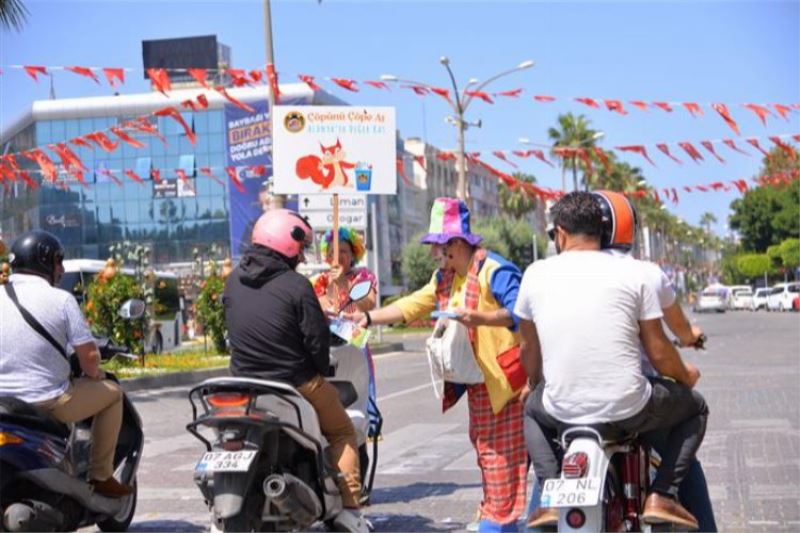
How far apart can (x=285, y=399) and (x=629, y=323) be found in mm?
1779

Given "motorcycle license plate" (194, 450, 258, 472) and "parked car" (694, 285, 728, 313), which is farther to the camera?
"parked car" (694, 285, 728, 313)

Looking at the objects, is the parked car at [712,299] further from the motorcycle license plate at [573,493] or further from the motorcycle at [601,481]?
the motorcycle license plate at [573,493]

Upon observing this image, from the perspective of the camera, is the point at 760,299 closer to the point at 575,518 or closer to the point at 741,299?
the point at 741,299

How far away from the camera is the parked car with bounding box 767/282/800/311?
71.5m

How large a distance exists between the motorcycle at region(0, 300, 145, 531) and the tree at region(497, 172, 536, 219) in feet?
316

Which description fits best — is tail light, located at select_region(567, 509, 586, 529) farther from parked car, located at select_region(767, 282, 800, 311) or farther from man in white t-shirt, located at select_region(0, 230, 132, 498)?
parked car, located at select_region(767, 282, 800, 311)

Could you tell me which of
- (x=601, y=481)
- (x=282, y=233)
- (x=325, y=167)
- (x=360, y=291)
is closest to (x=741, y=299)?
(x=325, y=167)

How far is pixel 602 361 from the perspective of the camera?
14.7ft

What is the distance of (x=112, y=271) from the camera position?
79.4ft

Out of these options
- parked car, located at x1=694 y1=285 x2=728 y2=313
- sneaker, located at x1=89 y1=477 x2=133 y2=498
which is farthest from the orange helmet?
parked car, located at x1=694 y1=285 x2=728 y2=313

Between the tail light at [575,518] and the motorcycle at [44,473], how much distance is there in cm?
286

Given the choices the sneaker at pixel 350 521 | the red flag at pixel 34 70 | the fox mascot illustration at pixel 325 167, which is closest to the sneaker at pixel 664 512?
the sneaker at pixel 350 521

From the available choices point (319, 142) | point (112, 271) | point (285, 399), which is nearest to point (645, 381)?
point (285, 399)

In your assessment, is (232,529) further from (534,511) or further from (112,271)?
(112,271)
